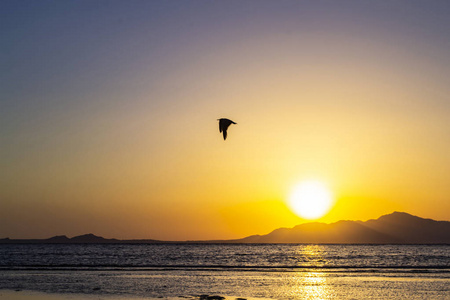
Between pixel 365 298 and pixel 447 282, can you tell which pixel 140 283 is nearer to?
pixel 365 298

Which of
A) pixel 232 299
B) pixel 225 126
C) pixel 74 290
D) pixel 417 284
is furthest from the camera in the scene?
pixel 417 284

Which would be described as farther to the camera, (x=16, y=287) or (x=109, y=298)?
(x=16, y=287)

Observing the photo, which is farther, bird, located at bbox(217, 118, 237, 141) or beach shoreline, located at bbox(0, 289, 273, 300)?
beach shoreline, located at bbox(0, 289, 273, 300)

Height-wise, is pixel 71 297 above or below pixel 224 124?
below

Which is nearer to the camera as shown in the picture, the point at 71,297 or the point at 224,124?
the point at 224,124

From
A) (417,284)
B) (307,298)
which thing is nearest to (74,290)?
(307,298)

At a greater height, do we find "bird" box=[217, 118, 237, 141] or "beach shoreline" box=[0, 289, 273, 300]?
"bird" box=[217, 118, 237, 141]

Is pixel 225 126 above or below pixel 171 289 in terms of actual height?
above

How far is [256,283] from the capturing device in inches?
1132

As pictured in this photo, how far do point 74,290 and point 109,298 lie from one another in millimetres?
4212

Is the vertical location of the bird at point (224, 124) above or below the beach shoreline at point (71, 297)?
above

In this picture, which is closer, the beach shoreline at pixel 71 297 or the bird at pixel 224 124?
the bird at pixel 224 124

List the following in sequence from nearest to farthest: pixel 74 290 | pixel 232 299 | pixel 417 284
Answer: pixel 232 299, pixel 74 290, pixel 417 284

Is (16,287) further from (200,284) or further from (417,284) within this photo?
(417,284)
